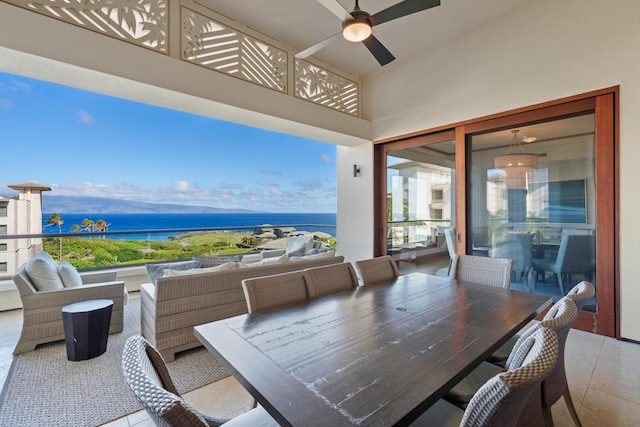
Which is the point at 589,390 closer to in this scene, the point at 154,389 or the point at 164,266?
the point at 154,389

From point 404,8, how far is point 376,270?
2.10 m

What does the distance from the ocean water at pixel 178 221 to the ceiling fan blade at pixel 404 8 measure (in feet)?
15.0

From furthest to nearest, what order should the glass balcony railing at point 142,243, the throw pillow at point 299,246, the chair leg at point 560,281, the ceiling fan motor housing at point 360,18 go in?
the throw pillow at point 299,246 → the glass balcony railing at point 142,243 → the chair leg at point 560,281 → the ceiling fan motor housing at point 360,18

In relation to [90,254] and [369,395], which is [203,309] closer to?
[369,395]

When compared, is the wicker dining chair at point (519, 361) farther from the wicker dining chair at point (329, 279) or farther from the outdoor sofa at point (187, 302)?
the outdoor sofa at point (187, 302)

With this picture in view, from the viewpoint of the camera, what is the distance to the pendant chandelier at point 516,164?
11.1 feet

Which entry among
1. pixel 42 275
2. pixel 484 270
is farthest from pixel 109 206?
pixel 484 270

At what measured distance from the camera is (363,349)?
3.94ft

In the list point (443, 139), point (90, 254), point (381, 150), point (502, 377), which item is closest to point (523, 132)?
point (443, 139)

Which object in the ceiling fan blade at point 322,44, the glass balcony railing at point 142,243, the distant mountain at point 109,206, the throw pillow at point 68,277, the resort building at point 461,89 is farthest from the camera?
the distant mountain at point 109,206

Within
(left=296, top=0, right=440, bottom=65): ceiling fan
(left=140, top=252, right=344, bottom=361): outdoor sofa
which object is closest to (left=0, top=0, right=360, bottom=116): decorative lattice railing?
(left=296, top=0, right=440, bottom=65): ceiling fan

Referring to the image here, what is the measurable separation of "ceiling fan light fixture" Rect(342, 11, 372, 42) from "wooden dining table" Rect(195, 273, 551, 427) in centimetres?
205

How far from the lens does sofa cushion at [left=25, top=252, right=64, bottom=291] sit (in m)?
2.71

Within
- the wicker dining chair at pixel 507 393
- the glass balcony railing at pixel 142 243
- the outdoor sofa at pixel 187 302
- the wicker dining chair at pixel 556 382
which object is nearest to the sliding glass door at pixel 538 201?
the wicker dining chair at pixel 556 382
